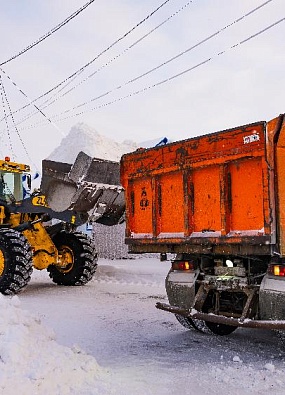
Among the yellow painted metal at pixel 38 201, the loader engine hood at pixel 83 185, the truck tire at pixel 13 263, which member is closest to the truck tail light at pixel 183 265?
the loader engine hood at pixel 83 185

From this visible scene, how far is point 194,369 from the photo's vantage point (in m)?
4.73

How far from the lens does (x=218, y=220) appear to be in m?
5.39

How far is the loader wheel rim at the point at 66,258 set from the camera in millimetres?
11186

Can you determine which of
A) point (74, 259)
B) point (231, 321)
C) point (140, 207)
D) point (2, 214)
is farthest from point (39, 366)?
point (2, 214)

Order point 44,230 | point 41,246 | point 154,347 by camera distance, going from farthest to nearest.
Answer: point 44,230
point 41,246
point 154,347

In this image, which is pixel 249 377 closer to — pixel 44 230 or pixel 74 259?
pixel 74 259

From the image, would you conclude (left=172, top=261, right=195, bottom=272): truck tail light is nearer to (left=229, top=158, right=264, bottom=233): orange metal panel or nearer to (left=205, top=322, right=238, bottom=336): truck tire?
(left=205, top=322, right=238, bottom=336): truck tire

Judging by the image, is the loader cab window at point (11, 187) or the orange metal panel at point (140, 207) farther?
the loader cab window at point (11, 187)

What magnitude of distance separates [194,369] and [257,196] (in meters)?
1.86

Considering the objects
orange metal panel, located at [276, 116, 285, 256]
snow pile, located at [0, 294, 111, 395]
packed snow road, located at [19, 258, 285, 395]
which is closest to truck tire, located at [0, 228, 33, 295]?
packed snow road, located at [19, 258, 285, 395]

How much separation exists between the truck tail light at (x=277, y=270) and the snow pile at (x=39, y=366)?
199 cm

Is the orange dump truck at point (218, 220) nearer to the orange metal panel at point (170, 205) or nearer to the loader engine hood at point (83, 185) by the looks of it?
the orange metal panel at point (170, 205)

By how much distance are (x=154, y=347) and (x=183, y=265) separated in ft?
3.46

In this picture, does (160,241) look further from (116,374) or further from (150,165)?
(116,374)
